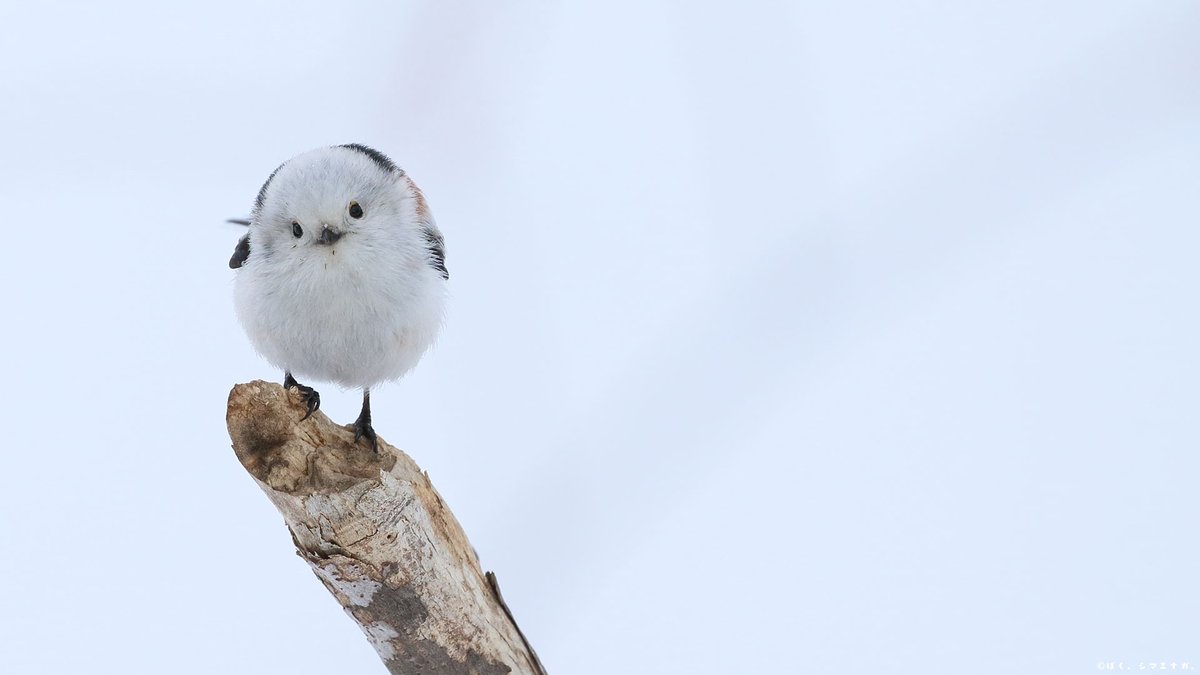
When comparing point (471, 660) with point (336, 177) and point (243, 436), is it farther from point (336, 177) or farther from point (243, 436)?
point (336, 177)

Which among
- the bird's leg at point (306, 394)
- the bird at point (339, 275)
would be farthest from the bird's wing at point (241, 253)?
the bird's leg at point (306, 394)

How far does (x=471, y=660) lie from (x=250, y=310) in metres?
0.87

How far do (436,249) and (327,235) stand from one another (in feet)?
1.13

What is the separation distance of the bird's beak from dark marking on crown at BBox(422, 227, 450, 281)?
0.83 ft

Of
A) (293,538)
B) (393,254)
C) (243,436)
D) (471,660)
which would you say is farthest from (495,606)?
(393,254)

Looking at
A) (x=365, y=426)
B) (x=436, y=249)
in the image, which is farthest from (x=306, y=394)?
(x=436, y=249)

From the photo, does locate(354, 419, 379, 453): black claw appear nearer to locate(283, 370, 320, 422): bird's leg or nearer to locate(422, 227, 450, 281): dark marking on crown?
locate(283, 370, 320, 422): bird's leg

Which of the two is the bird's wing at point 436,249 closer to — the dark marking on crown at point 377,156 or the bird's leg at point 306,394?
the dark marking on crown at point 377,156

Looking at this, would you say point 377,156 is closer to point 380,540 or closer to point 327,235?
point 327,235

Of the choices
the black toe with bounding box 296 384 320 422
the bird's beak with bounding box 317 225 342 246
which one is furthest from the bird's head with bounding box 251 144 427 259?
the black toe with bounding box 296 384 320 422

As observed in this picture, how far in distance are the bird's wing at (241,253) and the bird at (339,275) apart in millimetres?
18

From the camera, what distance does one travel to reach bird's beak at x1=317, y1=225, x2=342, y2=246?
2031 millimetres

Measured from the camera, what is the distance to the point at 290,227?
2.09 m

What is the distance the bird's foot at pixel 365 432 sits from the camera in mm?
1918
